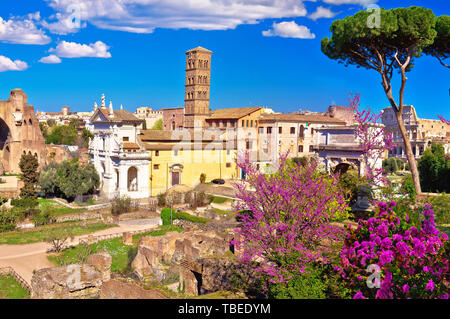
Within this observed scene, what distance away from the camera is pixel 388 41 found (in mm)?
19734

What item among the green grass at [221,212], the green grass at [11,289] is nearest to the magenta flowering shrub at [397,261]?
the green grass at [11,289]

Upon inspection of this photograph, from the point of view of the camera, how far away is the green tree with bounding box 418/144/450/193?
29875 millimetres

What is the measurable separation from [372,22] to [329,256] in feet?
37.8

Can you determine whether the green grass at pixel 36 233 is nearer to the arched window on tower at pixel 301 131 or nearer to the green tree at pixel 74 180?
the green tree at pixel 74 180

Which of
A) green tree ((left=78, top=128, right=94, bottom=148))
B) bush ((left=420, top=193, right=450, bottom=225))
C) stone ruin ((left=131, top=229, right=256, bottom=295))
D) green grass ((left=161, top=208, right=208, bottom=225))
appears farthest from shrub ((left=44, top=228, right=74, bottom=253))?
green tree ((left=78, top=128, right=94, bottom=148))

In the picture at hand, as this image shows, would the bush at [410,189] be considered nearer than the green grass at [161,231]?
Yes

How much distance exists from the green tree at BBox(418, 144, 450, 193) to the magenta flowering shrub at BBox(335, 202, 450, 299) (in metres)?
24.3

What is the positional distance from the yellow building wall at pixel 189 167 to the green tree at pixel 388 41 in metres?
20.3

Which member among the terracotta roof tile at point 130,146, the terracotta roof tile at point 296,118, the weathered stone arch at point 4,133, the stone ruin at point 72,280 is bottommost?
the stone ruin at point 72,280

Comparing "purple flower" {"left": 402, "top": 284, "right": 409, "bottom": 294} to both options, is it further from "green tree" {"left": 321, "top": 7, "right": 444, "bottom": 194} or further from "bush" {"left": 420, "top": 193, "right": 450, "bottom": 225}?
"green tree" {"left": 321, "top": 7, "right": 444, "bottom": 194}

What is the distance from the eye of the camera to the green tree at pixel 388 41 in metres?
18.6

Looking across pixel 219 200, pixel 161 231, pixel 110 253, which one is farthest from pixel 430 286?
pixel 219 200

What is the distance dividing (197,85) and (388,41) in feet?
103
